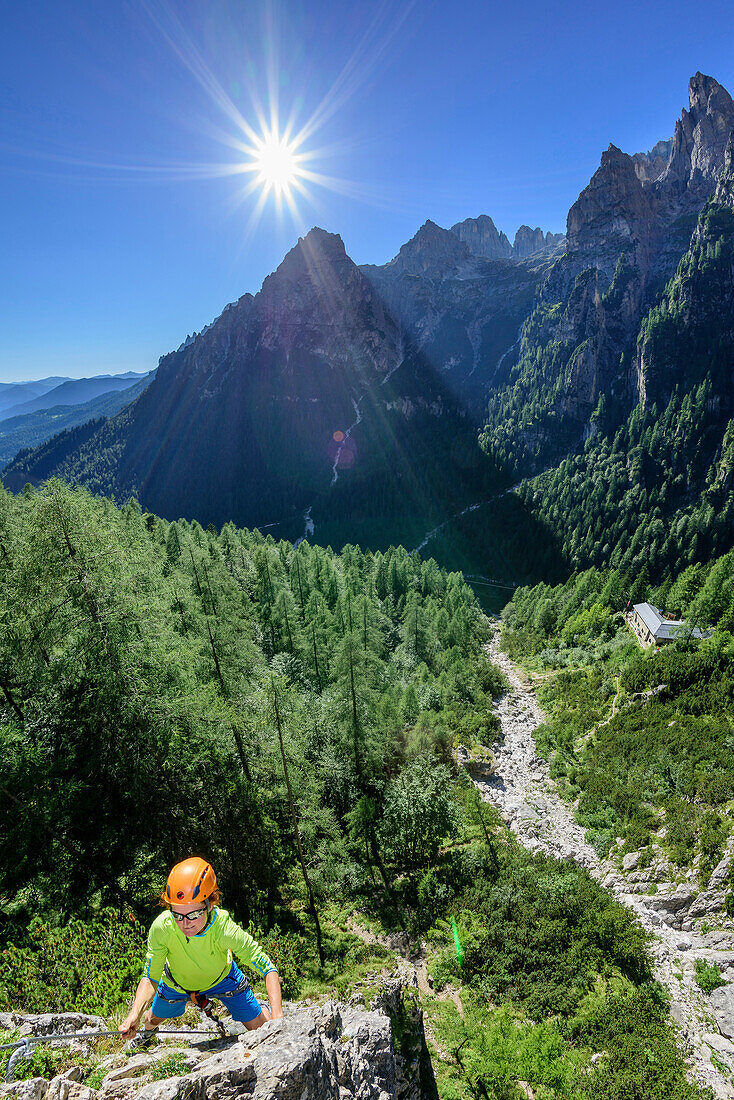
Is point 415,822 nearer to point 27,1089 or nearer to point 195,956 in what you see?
point 195,956

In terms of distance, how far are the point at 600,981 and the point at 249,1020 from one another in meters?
18.0

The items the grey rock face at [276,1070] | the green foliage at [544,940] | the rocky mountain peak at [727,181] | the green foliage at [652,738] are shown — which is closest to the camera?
the grey rock face at [276,1070]

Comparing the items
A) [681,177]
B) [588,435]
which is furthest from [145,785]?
[681,177]

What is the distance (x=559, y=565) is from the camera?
124m

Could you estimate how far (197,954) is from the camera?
596 centimetres

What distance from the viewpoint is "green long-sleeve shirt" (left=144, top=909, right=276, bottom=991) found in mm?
5973

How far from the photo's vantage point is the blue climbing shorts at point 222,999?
609 cm

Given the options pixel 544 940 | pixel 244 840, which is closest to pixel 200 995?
pixel 244 840

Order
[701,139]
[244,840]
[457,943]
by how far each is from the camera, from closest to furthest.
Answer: [244,840], [457,943], [701,139]

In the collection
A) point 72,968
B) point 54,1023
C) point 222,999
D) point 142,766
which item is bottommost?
point 72,968

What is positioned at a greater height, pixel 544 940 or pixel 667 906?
pixel 544 940

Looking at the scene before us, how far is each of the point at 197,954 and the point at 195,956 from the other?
4 cm

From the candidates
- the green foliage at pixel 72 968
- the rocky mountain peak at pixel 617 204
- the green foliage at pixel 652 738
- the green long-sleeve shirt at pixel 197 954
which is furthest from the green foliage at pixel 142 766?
the rocky mountain peak at pixel 617 204

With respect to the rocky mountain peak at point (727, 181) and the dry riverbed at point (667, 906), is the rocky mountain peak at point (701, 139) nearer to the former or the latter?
the rocky mountain peak at point (727, 181)
